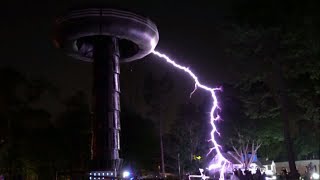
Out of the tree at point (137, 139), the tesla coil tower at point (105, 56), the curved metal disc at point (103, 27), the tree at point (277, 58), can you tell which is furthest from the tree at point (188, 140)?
the tesla coil tower at point (105, 56)

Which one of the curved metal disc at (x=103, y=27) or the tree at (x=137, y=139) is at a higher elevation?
the curved metal disc at (x=103, y=27)

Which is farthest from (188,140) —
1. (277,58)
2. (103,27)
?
(103,27)

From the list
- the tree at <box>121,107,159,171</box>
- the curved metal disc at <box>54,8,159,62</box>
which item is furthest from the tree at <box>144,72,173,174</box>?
the curved metal disc at <box>54,8,159,62</box>

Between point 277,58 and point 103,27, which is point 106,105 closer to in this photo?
point 103,27

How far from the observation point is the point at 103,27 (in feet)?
74.3

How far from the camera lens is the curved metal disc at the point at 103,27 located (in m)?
22.5

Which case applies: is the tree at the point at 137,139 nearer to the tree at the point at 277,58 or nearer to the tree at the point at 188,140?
the tree at the point at 188,140

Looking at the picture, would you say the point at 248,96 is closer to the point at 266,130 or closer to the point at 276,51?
the point at 276,51

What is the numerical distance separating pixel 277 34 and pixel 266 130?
19.5 meters

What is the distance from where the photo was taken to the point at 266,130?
134 ft

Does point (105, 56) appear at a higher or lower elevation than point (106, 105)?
higher

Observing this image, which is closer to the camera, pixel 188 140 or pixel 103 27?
pixel 103 27

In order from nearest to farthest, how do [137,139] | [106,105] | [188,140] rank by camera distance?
[106,105]
[137,139]
[188,140]

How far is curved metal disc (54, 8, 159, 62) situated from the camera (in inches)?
885
